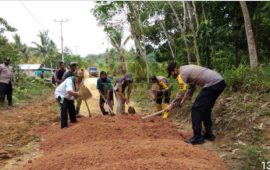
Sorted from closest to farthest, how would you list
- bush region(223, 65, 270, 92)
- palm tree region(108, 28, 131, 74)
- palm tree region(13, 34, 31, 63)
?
bush region(223, 65, 270, 92) → palm tree region(108, 28, 131, 74) → palm tree region(13, 34, 31, 63)

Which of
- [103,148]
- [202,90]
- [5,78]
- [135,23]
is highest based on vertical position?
[135,23]

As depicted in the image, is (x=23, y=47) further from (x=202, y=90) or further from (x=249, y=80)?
(x=202, y=90)

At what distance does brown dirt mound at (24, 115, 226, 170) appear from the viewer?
4.34 meters

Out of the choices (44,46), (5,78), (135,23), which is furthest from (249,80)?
(44,46)

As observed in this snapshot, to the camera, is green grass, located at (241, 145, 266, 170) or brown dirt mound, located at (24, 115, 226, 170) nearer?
green grass, located at (241, 145, 266, 170)

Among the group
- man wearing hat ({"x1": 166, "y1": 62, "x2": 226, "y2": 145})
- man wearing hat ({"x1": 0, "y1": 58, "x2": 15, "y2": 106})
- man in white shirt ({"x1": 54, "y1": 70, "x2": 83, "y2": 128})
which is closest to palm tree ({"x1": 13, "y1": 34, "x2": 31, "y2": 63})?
man wearing hat ({"x1": 0, "y1": 58, "x2": 15, "y2": 106})

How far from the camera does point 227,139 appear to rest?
5.99 meters

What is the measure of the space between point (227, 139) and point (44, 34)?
4819 cm

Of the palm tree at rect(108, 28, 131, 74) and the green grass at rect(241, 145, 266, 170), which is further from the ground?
the palm tree at rect(108, 28, 131, 74)

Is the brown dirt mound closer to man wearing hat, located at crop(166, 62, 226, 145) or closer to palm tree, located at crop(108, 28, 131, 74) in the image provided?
man wearing hat, located at crop(166, 62, 226, 145)

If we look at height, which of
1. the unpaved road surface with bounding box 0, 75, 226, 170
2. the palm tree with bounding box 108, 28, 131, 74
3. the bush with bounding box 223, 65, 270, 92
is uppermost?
the palm tree with bounding box 108, 28, 131, 74

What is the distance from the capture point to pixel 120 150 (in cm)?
495

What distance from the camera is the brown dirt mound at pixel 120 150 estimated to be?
14.3 ft

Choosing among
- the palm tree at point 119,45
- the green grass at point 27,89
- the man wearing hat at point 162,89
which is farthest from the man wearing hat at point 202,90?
the palm tree at point 119,45
